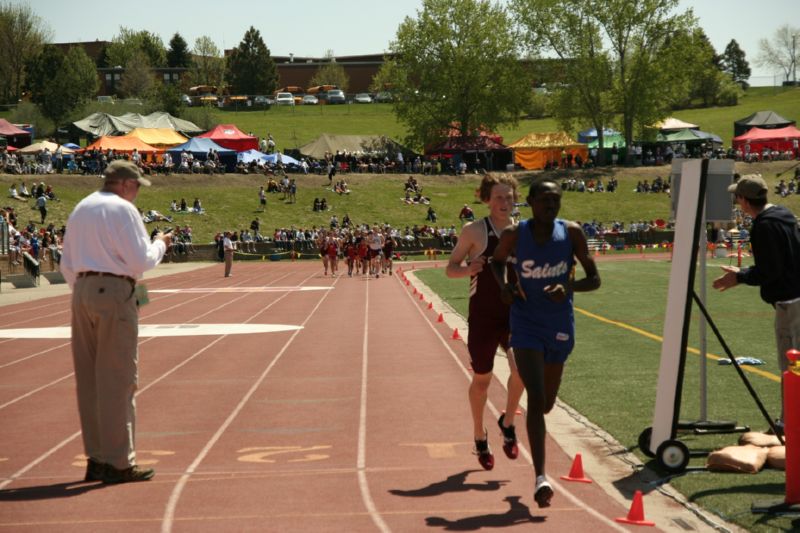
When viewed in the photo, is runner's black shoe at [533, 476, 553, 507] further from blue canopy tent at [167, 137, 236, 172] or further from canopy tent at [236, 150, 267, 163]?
canopy tent at [236, 150, 267, 163]

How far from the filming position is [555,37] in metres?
87.4

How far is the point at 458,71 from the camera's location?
297 ft

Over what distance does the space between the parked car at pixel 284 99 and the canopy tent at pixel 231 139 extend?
4911 cm

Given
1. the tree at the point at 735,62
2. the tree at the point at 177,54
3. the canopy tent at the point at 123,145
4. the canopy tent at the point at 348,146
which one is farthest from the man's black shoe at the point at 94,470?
the tree at the point at 735,62

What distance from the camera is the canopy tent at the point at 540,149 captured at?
82688mm

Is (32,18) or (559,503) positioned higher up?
(32,18)

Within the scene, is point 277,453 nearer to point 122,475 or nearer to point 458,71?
point 122,475

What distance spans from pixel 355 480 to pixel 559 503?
1.48 m

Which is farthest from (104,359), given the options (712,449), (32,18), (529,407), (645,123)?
(32,18)

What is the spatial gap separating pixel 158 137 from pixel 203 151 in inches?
143

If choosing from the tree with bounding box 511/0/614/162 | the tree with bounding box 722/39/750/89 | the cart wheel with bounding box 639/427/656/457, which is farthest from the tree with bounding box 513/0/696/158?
the tree with bounding box 722/39/750/89

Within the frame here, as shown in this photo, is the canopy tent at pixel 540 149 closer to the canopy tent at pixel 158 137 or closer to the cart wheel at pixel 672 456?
the canopy tent at pixel 158 137

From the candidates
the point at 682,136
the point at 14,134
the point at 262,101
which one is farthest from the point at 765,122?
the point at 262,101

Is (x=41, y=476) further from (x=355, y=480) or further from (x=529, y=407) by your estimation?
(x=529, y=407)
